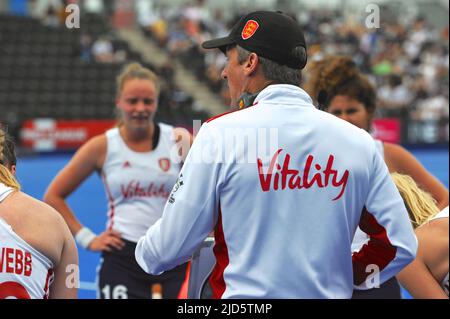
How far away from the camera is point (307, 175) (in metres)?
2.79

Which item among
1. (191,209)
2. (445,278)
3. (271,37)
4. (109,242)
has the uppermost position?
(271,37)

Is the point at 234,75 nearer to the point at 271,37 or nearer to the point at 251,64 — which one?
the point at 251,64

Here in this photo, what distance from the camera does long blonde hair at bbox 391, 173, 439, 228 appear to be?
3814 millimetres

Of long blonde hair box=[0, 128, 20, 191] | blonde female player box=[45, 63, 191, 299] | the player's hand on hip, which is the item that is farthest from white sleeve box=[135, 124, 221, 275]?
the player's hand on hip

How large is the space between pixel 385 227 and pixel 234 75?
721 millimetres

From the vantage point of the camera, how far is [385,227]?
113 inches

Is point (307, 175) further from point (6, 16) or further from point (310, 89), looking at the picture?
point (6, 16)

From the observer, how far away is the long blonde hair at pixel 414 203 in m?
3.81

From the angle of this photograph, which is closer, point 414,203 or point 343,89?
point 414,203


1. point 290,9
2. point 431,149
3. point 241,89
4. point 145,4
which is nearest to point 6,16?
point 145,4

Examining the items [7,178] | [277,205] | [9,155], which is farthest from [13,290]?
[277,205]

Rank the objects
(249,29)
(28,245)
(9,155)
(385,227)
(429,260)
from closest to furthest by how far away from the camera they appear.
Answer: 1. (385,227)
2. (249,29)
3. (28,245)
4. (9,155)
5. (429,260)

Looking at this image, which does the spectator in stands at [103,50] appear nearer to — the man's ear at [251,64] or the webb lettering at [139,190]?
the webb lettering at [139,190]
